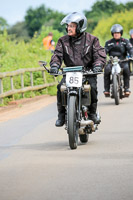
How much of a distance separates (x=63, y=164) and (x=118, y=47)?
9277 millimetres

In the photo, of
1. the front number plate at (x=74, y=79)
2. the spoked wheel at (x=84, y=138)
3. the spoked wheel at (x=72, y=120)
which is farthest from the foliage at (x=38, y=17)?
the spoked wheel at (x=72, y=120)

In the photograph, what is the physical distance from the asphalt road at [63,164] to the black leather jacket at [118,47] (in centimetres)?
415

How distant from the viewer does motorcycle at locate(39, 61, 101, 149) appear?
8.91 metres

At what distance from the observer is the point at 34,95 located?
20906 millimetres

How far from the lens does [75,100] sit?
907 centimetres

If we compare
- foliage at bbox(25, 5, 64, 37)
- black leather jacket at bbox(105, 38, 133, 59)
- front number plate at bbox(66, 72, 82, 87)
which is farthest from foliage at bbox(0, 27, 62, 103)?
foliage at bbox(25, 5, 64, 37)

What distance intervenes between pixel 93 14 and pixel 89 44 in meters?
144

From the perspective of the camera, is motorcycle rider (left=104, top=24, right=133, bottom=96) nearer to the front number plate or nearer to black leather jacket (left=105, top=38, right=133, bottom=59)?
black leather jacket (left=105, top=38, right=133, bottom=59)

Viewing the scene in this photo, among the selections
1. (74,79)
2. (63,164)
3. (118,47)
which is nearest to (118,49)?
(118,47)

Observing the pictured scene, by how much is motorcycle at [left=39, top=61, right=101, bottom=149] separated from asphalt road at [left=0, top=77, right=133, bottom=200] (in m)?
0.26

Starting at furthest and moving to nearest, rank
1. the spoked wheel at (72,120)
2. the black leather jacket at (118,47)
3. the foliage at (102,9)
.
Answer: the foliage at (102,9) → the black leather jacket at (118,47) → the spoked wheel at (72,120)

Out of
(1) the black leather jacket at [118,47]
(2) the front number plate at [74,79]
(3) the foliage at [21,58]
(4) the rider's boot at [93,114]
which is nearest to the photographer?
(2) the front number plate at [74,79]

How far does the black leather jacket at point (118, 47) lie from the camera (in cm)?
1672

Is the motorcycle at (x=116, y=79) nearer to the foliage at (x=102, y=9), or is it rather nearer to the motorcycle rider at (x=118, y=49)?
the motorcycle rider at (x=118, y=49)
